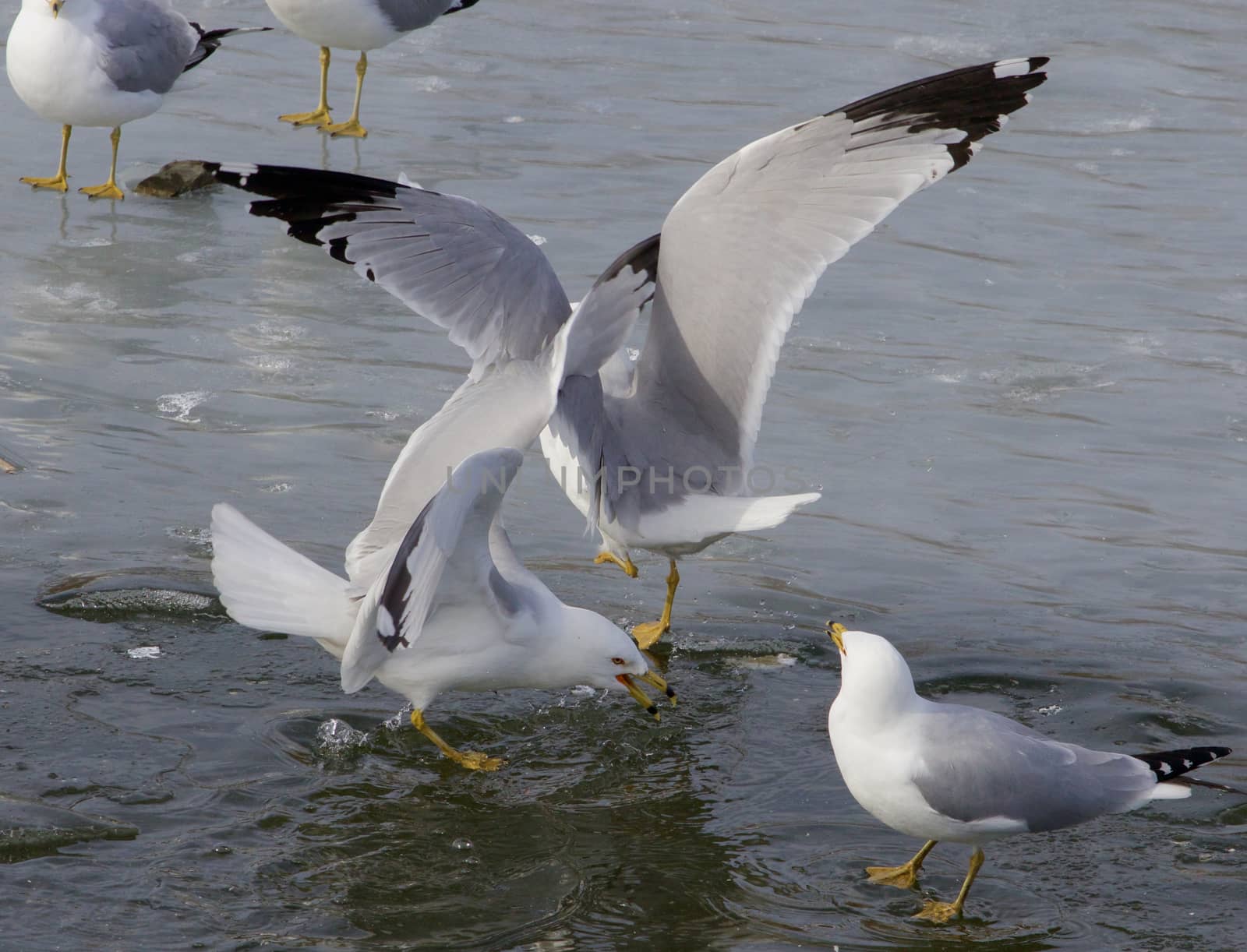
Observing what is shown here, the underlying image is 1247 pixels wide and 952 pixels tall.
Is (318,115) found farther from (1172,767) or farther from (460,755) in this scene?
(1172,767)

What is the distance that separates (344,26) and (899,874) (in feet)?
23.6

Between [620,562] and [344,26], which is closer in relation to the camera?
[620,562]

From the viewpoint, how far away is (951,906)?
3.57 meters

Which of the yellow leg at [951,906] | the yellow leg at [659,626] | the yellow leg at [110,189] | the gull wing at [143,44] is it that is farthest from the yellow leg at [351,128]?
the yellow leg at [951,906]

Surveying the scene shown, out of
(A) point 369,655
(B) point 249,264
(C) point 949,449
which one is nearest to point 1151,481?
(C) point 949,449

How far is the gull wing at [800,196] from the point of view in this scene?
4797 millimetres

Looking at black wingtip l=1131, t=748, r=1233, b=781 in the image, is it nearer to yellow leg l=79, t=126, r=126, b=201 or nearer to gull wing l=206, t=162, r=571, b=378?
gull wing l=206, t=162, r=571, b=378

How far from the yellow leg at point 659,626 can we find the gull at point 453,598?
549mm

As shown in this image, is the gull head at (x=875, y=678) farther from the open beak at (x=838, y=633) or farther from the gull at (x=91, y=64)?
the gull at (x=91, y=64)

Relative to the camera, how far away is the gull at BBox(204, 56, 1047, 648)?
4445 mm

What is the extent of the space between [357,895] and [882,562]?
252 cm

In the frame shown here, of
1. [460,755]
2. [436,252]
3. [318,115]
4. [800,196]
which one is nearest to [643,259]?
[800,196]

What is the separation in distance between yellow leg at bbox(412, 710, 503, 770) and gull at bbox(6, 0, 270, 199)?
4.90m

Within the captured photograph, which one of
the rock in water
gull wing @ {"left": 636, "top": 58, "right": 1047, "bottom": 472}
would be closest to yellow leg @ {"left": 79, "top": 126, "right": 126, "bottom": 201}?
the rock in water
